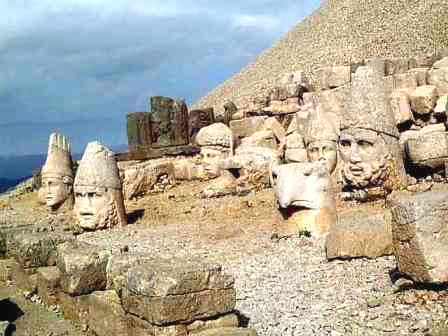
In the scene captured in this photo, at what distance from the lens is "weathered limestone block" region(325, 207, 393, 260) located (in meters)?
7.52

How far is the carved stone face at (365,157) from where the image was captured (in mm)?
10914

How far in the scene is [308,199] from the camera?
9648 millimetres

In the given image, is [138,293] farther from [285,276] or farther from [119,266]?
[285,276]

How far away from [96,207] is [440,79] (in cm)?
859

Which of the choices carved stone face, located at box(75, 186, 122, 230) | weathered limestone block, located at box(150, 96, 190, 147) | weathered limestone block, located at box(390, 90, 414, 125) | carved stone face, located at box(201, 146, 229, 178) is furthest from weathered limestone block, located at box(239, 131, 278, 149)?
carved stone face, located at box(75, 186, 122, 230)

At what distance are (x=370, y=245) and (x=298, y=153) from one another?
699cm

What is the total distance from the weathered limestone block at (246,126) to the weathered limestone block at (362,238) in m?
10.8

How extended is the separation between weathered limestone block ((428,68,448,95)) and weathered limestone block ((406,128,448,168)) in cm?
382

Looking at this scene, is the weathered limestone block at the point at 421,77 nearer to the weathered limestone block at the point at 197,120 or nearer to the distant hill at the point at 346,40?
the weathered limestone block at the point at 197,120

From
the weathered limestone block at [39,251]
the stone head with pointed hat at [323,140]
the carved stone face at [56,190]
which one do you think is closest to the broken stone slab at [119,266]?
the weathered limestone block at [39,251]

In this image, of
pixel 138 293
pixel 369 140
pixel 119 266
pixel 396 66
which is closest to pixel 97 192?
pixel 369 140

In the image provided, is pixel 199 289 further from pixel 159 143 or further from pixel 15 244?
pixel 159 143

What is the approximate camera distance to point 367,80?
11273 millimetres

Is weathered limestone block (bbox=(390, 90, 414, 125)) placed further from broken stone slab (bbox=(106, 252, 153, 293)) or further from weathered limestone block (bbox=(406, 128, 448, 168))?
broken stone slab (bbox=(106, 252, 153, 293))
